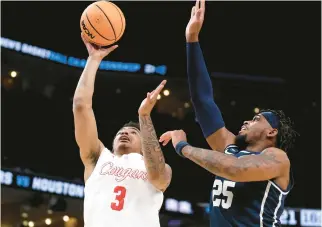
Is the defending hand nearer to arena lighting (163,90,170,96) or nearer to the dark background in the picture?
the dark background

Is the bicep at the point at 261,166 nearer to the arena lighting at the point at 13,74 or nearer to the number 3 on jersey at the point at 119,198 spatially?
the number 3 on jersey at the point at 119,198

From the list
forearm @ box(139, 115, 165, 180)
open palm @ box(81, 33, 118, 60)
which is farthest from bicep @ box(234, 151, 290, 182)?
open palm @ box(81, 33, 118, 60)

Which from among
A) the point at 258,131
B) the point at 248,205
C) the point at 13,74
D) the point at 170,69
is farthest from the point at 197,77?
the point at 13,74

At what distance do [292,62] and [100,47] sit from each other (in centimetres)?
1296

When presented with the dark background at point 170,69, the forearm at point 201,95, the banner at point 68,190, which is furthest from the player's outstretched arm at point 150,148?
the dark background at point 170,69

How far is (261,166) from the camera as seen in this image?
112 inches

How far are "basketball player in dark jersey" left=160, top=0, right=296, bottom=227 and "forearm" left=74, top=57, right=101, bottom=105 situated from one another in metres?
0.71

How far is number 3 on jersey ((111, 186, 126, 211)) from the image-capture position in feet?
11.4

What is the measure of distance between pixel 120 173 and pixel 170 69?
12.2 m

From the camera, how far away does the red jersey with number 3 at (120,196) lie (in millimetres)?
3457

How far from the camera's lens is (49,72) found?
16.3 metres

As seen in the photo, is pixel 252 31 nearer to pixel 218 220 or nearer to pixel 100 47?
pixel 100 47

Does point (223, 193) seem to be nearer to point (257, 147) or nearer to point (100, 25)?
point (257, 147)

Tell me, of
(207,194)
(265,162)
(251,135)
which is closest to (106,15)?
(251,135)
